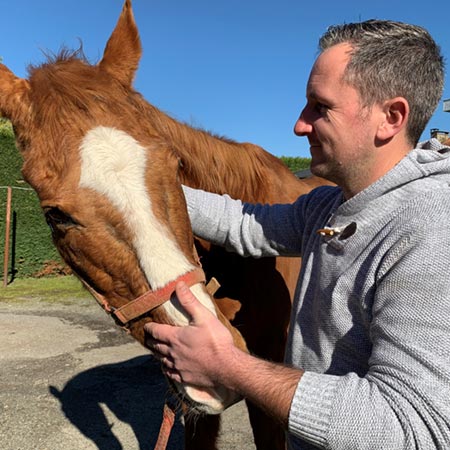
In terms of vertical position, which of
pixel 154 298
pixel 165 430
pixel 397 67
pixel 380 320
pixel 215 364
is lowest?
pixel 165 430

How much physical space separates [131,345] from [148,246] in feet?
15.6

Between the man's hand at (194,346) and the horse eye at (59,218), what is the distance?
1.50 feet

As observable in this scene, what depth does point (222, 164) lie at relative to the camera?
2.29 metres

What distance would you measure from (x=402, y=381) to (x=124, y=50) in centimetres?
170

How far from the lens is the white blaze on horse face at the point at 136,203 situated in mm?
1414

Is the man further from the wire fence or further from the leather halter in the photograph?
the wire fence

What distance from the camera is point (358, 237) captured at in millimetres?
1328

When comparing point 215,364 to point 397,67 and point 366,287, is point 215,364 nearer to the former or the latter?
point 366,287

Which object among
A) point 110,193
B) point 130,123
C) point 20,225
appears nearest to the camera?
point 110,193

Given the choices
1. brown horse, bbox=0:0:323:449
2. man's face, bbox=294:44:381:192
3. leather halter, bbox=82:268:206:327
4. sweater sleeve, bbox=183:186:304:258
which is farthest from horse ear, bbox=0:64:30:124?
man's face, bbox=294:44:381:192

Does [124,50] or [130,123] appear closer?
[130,123]

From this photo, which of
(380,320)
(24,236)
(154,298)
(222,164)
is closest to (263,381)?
(380,320)

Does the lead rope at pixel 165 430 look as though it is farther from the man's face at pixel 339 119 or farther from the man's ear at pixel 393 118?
the man's ear at pixel 393 118

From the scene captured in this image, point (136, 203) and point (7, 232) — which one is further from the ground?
point (136, 203)
